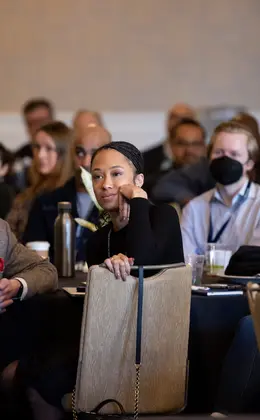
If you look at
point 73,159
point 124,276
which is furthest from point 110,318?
point 73,159

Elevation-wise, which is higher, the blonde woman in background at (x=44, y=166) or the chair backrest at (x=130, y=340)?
the blonde woman in background at (x=44, y=166)

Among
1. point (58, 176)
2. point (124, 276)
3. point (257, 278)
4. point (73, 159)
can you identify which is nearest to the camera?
point (124, 276)

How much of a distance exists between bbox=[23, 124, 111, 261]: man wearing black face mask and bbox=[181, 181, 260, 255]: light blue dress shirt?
16.4 inches

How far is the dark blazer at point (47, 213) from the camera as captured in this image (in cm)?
417

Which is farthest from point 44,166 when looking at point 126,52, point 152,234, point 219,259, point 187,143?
point 126,52

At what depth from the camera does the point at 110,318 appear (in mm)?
2645

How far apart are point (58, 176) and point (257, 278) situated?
1.81 meters

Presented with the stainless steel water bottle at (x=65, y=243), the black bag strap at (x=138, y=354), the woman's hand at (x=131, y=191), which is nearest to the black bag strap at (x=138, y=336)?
the black bag strap at (x=138, y=354)

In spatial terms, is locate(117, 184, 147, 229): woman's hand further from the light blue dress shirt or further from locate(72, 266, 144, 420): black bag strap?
the light blue dress shirt

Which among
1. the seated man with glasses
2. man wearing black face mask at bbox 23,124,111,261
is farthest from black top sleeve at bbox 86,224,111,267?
the seated man with glasses

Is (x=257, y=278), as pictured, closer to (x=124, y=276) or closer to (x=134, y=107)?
(x=124, y=276)

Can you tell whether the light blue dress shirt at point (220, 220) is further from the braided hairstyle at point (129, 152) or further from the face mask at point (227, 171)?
the braided hairstyle at point (129, 152)

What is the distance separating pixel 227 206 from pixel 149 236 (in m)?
1.12

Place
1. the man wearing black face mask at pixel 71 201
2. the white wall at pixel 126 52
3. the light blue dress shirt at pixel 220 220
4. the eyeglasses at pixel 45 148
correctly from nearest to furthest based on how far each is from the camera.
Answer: the light blue dress shirt at pixel 220 220
the man wearing black face mask at pixel 71 201
the eyeglasses at pixel 45 148
the white wall at pixel 126 52
